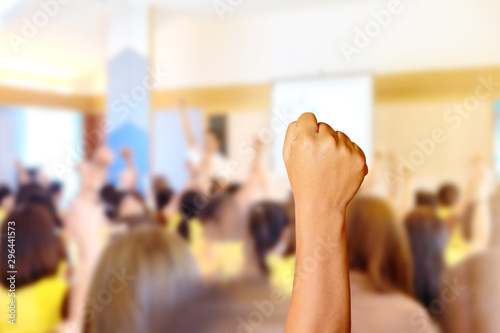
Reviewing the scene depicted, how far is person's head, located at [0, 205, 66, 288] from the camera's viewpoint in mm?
1429

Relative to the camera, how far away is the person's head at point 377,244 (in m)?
1.28

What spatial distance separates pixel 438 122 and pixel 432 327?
0.57 metres

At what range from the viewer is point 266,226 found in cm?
138

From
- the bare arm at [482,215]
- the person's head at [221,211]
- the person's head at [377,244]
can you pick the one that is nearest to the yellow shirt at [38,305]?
the person's head at [221,211]

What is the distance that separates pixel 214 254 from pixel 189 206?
17 centimetres

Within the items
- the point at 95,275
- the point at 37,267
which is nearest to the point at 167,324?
the point at 95,275

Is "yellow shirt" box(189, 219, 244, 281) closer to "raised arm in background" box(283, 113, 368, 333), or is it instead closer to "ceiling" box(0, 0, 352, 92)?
"ceiling" box(0, 0, 352, 92)

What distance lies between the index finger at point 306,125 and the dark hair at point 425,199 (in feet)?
3.24

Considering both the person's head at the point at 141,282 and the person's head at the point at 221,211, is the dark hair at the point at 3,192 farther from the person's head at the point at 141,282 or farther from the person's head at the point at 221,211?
the person's head at the point at 221,211

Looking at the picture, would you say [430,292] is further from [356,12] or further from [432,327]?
[356,12]

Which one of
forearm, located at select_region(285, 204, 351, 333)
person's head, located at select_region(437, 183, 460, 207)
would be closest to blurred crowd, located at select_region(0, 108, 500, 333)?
person's head, located at select_region(437, 183, 460, 207)

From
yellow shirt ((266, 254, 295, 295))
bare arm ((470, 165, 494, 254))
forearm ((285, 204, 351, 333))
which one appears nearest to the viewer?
forearm ((285, 204, 351, 333))

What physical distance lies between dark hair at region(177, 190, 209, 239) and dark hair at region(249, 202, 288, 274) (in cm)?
17

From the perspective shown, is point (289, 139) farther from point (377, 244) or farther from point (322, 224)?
point (377, 244)
